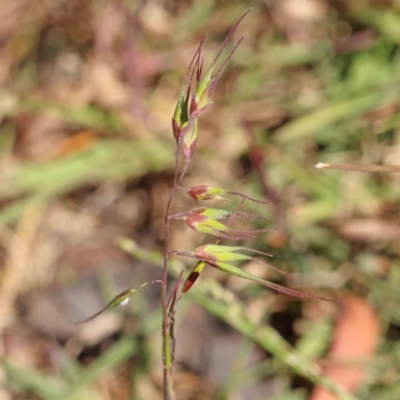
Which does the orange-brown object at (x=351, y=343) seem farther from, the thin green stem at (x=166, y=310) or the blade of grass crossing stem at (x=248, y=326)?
the thin green stem at (x=166, y=310)

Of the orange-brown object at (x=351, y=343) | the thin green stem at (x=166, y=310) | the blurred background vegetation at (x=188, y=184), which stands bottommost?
the orange-brown object at (x=351, y=343)

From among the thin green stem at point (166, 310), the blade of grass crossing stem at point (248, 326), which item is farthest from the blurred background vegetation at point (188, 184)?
the thin green stem at point (166, 310)

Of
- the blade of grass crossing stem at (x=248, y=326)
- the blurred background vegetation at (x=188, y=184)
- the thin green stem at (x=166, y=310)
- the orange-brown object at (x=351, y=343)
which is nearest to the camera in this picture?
the thin green stem at (x=166, y=310)

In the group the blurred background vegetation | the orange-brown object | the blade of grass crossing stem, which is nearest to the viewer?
the blade of grass crossing stem

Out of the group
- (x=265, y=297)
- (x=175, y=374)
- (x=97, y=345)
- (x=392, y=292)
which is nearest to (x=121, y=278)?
(x=97, y=345)

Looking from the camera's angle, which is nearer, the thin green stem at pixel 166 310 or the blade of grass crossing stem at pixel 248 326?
the thin green stem at pixel 166 310

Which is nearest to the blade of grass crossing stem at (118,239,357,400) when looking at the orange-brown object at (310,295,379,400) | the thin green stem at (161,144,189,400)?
the orange-brown object at (310,295,379,400)

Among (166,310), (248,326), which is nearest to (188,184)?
(248,326)

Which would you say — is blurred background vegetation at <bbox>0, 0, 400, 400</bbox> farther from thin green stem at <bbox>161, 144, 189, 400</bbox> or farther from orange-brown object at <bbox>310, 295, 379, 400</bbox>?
thin green stem at <bbox>161, 144, 189, 400</bbox>

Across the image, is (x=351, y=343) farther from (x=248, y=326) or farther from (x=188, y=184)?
(x=188, y=184)
